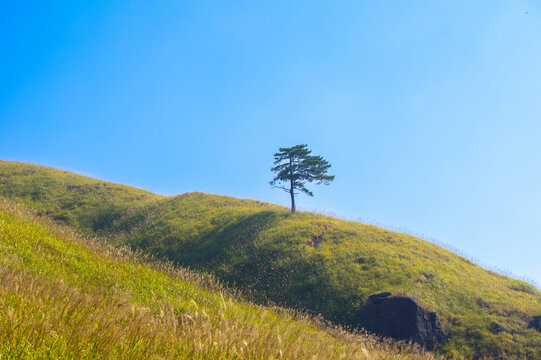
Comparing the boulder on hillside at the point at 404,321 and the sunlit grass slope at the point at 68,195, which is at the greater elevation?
the sunlit grass slope at the point at 68,195

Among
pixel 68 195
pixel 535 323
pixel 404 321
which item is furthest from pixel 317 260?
pixel 68 195

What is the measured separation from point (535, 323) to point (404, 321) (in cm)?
853

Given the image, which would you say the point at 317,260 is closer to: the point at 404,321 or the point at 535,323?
the point at 404,321

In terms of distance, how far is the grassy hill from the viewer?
710 inches

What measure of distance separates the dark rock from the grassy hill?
0.29 metres

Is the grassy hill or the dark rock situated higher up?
the grassy hill

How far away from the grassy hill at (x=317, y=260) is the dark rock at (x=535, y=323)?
0.94 feet

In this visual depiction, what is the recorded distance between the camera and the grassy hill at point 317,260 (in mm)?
18031

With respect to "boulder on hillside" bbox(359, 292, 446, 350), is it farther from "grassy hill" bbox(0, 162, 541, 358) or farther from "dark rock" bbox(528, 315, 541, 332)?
"dark rock" bbox(528, 315, 541, 332)

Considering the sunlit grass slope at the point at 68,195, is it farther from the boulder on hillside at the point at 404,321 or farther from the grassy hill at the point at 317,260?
the boulder on hillside at the point at 404,321

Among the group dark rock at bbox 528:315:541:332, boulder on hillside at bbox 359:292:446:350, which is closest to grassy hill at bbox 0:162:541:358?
dark rock at bbox 528:315:541:332

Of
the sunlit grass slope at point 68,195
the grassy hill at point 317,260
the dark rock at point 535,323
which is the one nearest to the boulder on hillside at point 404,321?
the grassy hill at point 317,260

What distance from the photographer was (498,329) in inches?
673

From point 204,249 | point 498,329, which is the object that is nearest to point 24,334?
point 498,329
